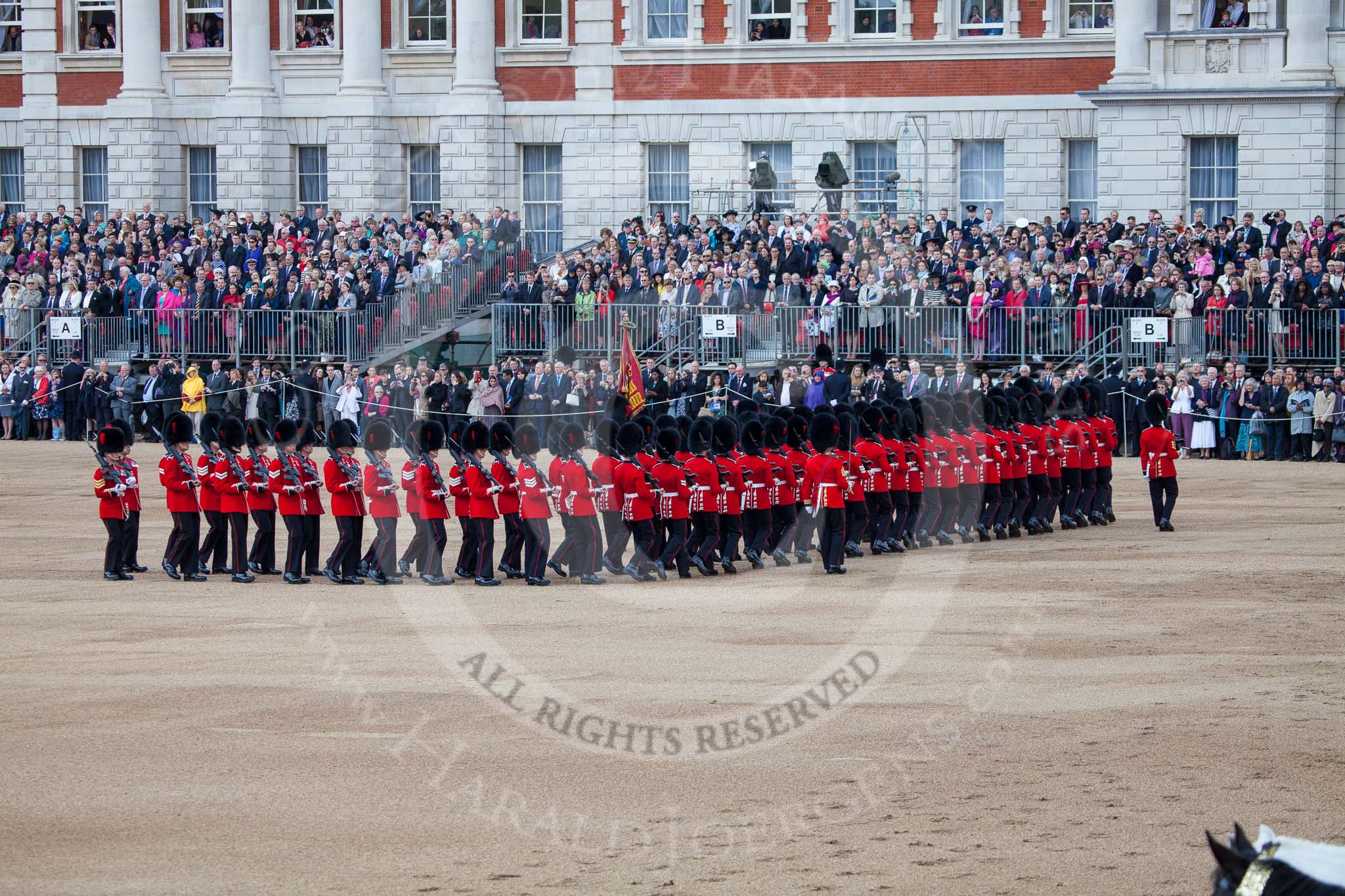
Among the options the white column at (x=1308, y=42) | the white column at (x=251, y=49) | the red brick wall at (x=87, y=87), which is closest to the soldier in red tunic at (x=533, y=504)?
the white column at (x=1308, y=42)

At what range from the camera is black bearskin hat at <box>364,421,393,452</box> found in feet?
51.6

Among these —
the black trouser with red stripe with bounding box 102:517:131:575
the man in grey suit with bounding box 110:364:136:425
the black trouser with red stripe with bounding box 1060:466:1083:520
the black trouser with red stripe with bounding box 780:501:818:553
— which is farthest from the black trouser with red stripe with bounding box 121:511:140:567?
the man in grey suit with bounding box 110:364:136:425

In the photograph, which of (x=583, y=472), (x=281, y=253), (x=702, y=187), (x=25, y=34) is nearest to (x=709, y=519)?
(x=583, y=472)

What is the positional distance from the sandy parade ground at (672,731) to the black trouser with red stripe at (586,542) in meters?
0.37

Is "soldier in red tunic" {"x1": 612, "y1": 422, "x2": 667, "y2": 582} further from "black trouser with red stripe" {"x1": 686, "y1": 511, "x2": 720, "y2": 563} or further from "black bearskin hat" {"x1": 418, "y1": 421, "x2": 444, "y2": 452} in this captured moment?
"black bearskin hat" {"x1": 418, "y1": 421, "x2": 444, "y2": 452}

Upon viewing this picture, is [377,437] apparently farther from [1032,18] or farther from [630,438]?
[1032,18]

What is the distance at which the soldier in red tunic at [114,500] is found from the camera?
15.8 metres

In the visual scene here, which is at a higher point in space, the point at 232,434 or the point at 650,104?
the point at 650,104

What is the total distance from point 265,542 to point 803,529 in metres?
4.65

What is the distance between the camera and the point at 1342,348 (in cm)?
2539

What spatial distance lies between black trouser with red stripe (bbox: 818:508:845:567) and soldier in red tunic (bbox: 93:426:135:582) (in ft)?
18.7

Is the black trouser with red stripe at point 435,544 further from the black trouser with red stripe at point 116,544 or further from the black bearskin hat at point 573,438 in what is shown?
the black trouser with red stripe at point 116,544

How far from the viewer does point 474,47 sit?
36312 mm

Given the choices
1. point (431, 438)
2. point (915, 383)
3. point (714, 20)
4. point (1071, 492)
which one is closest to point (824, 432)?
point (431, 438)
